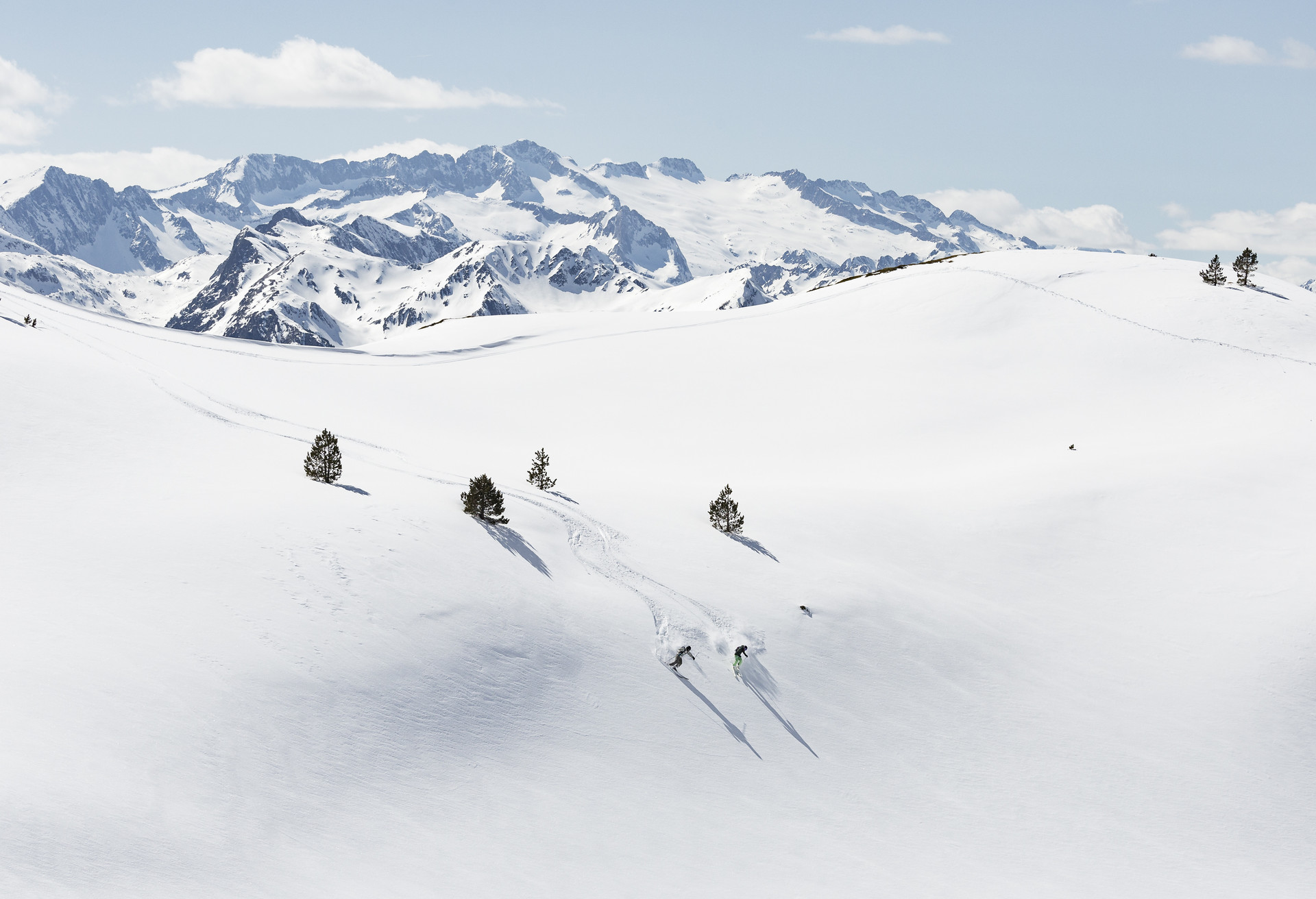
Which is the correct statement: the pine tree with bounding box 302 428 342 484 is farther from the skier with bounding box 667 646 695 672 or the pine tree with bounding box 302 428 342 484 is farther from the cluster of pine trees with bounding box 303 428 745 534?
the skier with bounding box 667 646 695 672

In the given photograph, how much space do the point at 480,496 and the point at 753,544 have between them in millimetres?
8368

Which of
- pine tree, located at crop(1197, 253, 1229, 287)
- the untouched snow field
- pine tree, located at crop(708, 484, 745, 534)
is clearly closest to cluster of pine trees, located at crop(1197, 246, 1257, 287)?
pine tree, located at crop(1197, 253, 1229, 287)

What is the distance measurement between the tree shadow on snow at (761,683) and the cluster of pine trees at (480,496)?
256 inches

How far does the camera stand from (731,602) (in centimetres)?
2212

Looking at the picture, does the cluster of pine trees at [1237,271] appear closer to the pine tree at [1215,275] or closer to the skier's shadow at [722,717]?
the pine tree at [1215,275]

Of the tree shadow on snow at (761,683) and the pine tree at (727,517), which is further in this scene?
the pine tree at (727,517)

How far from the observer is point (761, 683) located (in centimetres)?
2003

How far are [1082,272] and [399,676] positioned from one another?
59262 mm

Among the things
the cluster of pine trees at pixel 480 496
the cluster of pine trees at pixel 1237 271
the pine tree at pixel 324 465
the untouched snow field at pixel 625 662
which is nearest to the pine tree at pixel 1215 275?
the cluster of pine trees at pixel 1237 271

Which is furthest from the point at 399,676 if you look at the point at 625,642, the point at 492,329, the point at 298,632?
the point at 492,329

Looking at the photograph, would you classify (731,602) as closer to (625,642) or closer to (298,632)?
(625,642)

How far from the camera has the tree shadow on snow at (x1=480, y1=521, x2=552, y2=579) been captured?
71.5ft

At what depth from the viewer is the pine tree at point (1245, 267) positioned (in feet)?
181

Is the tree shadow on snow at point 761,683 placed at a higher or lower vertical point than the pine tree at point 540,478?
lower
